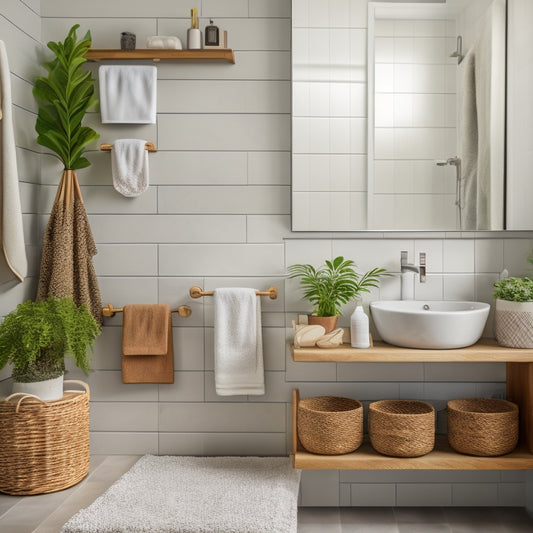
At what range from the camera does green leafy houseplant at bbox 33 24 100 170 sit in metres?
2.37

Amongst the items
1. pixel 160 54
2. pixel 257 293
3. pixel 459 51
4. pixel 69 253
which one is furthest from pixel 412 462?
pixel 160 54

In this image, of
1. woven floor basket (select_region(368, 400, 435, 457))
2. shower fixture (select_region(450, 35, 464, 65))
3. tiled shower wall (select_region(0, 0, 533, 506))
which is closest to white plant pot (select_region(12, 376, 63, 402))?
tiled shower wall (select_region(0, 0, 533, 506))

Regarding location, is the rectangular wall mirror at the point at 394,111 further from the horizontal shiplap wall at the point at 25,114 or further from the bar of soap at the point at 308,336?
the horizontal shiplap wall at the point at 25,114

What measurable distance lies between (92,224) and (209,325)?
2.19ft

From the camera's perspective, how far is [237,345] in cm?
241

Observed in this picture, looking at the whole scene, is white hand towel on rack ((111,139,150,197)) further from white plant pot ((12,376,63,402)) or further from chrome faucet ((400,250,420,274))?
chrome faucet ((400,250,420,274))

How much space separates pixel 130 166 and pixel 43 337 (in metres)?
0.81

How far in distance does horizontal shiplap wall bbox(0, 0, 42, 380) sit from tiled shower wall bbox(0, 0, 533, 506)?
0.20ft

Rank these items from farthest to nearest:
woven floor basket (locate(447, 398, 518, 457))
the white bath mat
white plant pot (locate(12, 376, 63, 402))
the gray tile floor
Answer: woven floor basket (locate(447, 398, 518, 457))
white plant pot (locate(12, 376, 63, 402))
the gray tile floor
the white bath mat

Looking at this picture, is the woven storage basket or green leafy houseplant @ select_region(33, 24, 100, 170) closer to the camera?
the woven storage basket

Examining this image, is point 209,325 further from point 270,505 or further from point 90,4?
point 90,4

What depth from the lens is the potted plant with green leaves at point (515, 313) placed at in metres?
2.20

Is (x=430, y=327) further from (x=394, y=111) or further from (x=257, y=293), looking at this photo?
(x=394, y=111)

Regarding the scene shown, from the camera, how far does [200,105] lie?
250cm
